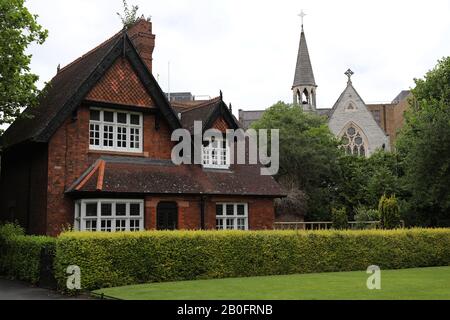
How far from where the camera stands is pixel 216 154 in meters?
26.1

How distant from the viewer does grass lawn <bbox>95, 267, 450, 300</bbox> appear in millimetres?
13257

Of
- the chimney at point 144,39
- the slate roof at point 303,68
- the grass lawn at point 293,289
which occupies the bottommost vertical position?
the grass lawn at point 293,289

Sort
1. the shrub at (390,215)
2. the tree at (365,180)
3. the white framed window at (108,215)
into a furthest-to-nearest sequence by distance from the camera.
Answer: the tree at (365,180) < the shrub at (390,215) < the white framed window at (108,215)

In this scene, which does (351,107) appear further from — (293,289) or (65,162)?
(293,289)

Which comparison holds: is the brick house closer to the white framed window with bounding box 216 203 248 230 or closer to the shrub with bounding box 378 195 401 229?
the white framed window with bounding box 216 203 248 230

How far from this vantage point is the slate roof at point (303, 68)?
79.1 m

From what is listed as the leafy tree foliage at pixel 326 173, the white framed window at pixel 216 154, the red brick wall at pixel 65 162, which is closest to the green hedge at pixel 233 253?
the red brick wall at pixel 65 162

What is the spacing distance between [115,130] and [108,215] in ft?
13.0

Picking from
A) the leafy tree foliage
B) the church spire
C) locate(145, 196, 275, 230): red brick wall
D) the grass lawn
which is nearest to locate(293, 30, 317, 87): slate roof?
the church spire

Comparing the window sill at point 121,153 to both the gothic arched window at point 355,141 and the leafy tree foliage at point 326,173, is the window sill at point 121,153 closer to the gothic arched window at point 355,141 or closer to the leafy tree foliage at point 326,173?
the leafy tree foliage at point 326,173

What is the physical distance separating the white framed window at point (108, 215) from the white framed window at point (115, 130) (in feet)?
8.76

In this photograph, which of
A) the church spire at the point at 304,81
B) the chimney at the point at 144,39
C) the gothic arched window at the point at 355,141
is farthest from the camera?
the church spire at the point at 304,81

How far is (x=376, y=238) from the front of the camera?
76.3ft
